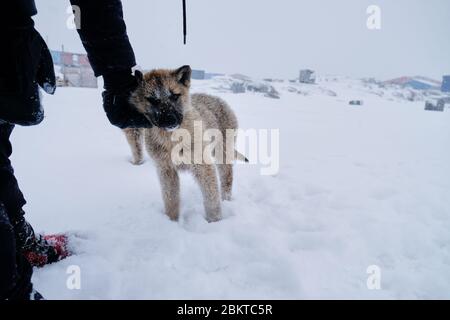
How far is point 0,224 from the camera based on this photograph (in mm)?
1312

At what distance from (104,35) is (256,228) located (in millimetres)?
1850

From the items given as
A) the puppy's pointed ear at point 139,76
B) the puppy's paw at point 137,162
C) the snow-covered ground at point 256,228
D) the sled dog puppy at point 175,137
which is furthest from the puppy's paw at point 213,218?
the puppy's paw at point 137,162

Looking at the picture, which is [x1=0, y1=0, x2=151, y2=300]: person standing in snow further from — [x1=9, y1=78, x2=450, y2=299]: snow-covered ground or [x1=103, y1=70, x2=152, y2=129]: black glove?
[x1=9, y1=78, x2=450, y2=299]: snow-covered ground

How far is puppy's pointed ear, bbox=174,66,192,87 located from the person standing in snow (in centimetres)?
122

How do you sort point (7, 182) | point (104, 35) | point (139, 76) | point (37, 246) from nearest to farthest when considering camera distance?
1. point (104, 35)
2. point (7, 182)
3. point (37, 246)
4. point (139, 76)

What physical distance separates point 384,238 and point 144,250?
1951mm

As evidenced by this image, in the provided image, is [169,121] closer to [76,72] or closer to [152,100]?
[152,100]

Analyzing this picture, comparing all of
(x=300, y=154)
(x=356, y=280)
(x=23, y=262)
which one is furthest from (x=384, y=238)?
(x=300, y=154)

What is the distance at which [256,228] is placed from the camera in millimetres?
2543

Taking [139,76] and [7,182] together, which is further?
[139,76]

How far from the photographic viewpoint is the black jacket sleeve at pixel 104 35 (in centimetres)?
150

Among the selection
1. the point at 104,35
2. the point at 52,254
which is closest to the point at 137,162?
the point at 52,254
